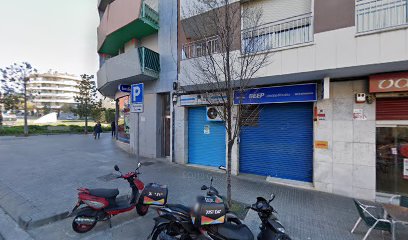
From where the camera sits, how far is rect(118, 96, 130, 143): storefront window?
1286cm

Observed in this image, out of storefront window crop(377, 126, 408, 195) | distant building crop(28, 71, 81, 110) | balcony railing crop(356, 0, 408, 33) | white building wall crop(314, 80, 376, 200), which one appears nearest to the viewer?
balcony railing crop(356, 0, 408, 33)

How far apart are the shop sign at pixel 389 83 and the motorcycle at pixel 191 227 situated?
4.82 m

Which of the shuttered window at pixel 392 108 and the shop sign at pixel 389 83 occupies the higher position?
the shop sign at pixel 389 83

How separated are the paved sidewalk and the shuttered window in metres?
2.41

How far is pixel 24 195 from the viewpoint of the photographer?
5.26m

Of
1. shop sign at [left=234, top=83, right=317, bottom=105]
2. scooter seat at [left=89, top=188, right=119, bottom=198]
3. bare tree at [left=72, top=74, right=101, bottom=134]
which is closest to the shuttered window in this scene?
shop sign at [left=234, top=83, right=317, bottom=105]

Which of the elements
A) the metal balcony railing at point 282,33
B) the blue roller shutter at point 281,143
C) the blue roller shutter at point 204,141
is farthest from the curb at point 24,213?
the metal balcony railing at point 282,33

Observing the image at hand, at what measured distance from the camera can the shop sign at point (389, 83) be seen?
4.79m

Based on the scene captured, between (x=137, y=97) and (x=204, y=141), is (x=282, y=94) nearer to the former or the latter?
(x=204, y=141)

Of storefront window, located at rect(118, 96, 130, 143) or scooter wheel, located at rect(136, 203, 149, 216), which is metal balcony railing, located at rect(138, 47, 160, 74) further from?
scooter wheel, located at rect(136, 203, 149, 216)

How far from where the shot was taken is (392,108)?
5234mm

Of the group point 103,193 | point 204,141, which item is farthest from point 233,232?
point 204,141

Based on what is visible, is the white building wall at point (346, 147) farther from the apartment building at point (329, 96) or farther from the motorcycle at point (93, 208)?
the motorcycle at point (93, 208)

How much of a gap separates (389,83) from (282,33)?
3028mm
